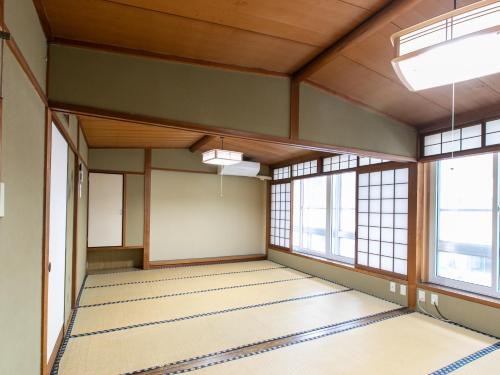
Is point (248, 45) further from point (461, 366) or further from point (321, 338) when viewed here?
point (461, 366)

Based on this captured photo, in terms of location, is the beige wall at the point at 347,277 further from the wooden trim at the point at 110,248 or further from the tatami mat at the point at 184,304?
the wooden trim at the point at 110,248

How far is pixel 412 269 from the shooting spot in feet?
13.4

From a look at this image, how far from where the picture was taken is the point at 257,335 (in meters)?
3.16

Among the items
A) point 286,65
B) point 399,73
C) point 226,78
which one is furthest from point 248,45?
point 399,73

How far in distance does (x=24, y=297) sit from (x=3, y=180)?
0.75 metres

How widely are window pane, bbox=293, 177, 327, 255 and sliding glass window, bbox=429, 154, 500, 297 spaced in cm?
251

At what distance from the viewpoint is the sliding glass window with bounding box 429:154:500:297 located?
3.49m

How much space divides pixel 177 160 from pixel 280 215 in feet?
9.05

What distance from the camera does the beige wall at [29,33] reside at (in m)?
1.32

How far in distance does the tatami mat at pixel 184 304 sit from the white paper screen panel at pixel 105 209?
205 centimetres

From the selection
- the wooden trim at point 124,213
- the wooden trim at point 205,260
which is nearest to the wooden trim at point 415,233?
the wooden trim at point 205,260

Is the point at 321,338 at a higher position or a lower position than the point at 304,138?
lower

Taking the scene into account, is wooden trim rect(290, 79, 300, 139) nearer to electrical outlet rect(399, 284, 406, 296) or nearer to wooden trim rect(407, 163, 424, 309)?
wooden trim rect(407, 163, 424, 309)

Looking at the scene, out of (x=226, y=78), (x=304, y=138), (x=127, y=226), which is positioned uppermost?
(x=226, y=78)
